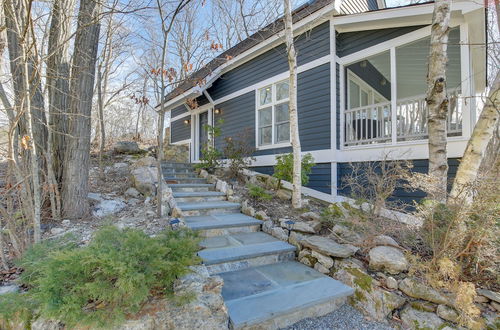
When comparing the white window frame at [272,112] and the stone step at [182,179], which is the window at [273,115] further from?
the stone step at [182,179]

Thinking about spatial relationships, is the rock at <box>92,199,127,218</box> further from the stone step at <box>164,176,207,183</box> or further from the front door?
the front door

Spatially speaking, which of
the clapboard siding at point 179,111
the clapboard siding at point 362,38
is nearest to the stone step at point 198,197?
the clapboard siding at point 362,38

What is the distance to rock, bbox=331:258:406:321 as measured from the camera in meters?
2.29

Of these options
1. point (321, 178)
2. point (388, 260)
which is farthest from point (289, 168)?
point (388, 260)

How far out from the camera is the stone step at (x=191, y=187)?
5324mm

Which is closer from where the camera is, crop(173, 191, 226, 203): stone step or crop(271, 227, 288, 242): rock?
crop(271, 227, 288, 242): rock

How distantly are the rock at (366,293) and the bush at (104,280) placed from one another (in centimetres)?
171

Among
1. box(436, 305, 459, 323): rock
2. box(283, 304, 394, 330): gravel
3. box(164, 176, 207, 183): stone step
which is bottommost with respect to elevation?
box(283, 304, 394, 330): gravel

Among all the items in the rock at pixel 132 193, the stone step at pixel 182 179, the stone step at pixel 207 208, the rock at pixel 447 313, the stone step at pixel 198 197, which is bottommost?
the rock at pixel 447 313

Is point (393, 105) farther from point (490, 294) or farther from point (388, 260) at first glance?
point (490, 294)

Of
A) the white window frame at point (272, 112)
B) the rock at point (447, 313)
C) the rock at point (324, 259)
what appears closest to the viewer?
the rock at point (447, 313)

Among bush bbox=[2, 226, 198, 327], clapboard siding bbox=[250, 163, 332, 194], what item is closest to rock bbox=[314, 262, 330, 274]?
bush bbox=[2, 226, 198, 327]

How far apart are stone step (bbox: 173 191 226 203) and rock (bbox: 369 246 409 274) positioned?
123 inches

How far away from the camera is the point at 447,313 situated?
83.5 inches
